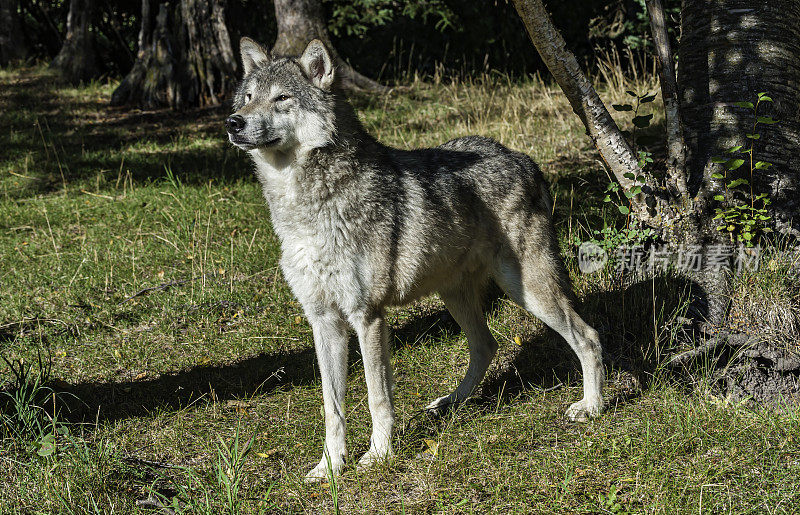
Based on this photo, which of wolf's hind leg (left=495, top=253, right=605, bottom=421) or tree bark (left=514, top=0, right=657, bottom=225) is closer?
wolf's hind leg (left=495, top=253, right=605, bottom=421)

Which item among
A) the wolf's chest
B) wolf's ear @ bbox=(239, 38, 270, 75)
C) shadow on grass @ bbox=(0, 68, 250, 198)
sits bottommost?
shadow on grass @ bbox=(0, 68, 250, 198)

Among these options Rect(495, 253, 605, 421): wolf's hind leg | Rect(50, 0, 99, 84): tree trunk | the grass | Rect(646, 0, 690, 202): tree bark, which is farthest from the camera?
Rect(50, 0, 99, 84): tree trunk

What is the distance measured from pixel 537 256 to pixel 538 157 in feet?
13.4

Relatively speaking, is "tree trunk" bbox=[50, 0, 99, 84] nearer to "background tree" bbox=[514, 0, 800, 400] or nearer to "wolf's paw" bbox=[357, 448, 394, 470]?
"background tree" bbox=[514, 0, 800, 400]

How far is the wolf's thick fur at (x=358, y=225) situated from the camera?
393cm

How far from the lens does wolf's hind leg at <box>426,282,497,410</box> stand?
480cm

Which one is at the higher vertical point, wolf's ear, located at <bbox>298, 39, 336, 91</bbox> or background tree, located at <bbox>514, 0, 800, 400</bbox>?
wolf's ear, located at <bbox>298, 39, 336, 91</bbox>

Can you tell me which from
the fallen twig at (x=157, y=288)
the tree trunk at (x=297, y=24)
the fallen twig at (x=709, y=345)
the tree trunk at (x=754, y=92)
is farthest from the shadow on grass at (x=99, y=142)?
the fallen twig at (x=709, y=345)

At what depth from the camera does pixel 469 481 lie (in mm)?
3762

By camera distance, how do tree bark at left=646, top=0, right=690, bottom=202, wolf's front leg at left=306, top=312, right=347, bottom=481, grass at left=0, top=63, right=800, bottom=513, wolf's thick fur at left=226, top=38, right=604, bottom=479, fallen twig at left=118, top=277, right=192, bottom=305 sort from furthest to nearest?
fallen twig at left=118, top=277, right=192, bottom=305
tree bark at left=646, top=0, right=690, bottom=202
wolf's front leg at left=306, top=312, right=347, bottom=481
wolf's thick fur at left=226, top=38, right=604, bottom=479
grass at left=0, top=63, right=800, bottom=513

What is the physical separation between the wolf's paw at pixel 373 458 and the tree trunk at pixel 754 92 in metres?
2.87

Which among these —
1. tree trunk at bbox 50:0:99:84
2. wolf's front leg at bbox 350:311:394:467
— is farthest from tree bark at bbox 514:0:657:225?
tree trunk at bbox 50:0:99:84

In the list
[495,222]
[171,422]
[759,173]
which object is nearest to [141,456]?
[171,422]

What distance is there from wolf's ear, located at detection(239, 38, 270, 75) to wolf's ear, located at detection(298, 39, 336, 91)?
0.37m
